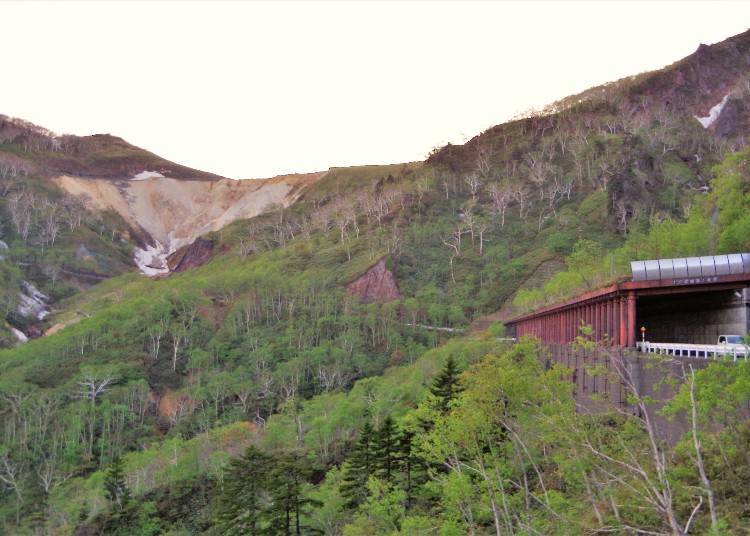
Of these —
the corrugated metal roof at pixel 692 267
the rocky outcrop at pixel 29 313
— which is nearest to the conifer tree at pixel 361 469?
the corrugated metal roof at pixel 692 267

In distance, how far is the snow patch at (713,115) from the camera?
130750 millimetres

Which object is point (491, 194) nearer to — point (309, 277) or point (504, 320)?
point (309, 277)

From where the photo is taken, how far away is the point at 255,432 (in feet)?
199

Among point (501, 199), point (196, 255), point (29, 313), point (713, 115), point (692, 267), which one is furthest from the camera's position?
point (196, 255)

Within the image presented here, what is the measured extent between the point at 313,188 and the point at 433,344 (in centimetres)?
11449

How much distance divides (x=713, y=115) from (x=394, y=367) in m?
95.4

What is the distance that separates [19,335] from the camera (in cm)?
11469

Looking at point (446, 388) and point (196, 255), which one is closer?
point (446, 388)

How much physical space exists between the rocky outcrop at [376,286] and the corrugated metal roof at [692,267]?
218 ft

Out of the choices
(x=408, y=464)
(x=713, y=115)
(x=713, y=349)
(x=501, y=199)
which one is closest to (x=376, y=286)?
(x=501, y=199)

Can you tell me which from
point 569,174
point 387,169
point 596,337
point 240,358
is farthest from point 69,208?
point 596,337

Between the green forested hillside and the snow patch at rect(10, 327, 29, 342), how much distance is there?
5.13 meters

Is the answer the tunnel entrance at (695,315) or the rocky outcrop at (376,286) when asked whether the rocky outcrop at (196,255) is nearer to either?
the rocky outcrop at (376,286)

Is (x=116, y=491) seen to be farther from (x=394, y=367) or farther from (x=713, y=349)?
(x=713, y=349)
